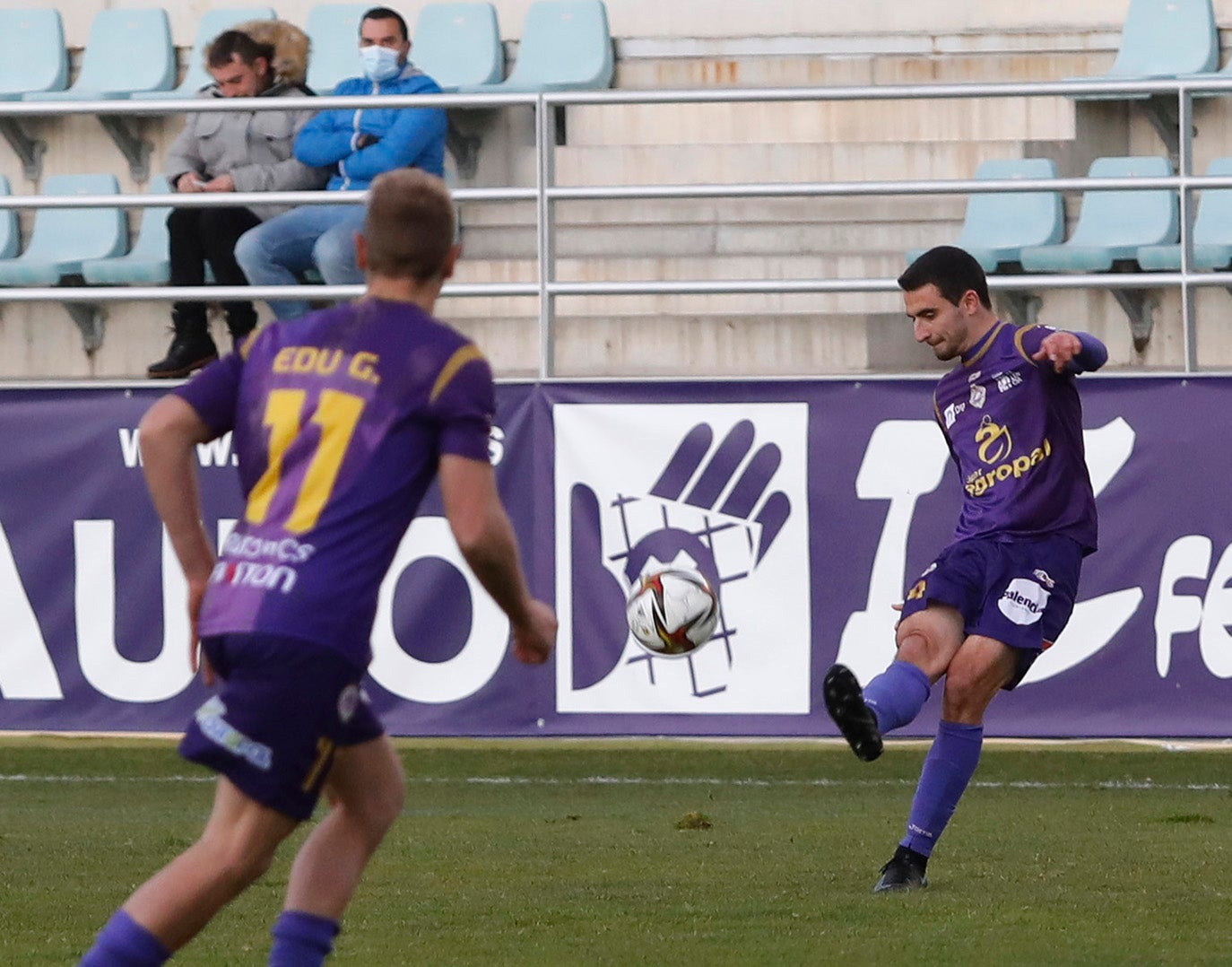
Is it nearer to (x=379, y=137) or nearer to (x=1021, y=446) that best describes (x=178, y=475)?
(x=1021, y=446)

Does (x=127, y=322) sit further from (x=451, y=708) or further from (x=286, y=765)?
(x=286, y=765)

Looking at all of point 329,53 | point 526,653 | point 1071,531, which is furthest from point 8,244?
point 526,653

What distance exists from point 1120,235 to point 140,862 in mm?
7032

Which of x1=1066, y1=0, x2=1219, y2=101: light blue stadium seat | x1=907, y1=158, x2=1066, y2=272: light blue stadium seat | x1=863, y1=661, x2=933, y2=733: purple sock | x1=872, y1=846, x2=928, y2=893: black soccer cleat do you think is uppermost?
x1=1066, y1=0, x2=1219, y2=101: light blue stadium seat

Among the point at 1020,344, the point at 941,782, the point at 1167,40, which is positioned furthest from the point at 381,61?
the point at 941,782

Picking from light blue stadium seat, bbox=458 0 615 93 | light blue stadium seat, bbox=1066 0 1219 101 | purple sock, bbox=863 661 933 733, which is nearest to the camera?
purple sock, bbox=863 661 933 733

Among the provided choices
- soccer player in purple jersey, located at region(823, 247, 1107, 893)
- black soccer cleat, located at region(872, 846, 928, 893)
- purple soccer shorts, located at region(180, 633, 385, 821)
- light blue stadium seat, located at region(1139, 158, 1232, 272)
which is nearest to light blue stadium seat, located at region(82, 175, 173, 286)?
light blue stadium seat, located at region(1139, 158, 1232, 272)

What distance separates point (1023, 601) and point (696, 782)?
11.5 feet

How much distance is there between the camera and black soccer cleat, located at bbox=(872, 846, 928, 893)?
20.2 feet

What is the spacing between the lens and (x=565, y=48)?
45.3ft

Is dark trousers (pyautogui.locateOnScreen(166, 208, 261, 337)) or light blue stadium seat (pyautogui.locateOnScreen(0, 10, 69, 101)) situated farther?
light blue stadium seat (pyautogui.locateOnScreen(0, 10, 69, 101))

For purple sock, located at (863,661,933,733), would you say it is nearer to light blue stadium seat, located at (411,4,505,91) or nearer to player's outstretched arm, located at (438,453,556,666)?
player's outstretched arm, located at (438,453,556,666)

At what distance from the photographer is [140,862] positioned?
693 cm

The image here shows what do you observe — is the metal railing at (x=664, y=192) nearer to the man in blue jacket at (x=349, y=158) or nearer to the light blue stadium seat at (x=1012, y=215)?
the man in blue jacket at (x=349, y=158)
